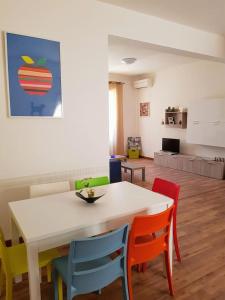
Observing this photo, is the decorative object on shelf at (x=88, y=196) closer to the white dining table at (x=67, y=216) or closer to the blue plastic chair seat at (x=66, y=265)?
the white dining table at (x=67, y=216)

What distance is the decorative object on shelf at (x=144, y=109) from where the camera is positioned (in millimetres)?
7684

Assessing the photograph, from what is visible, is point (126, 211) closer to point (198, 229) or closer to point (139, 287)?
point (139, 287)

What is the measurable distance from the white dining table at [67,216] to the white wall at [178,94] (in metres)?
4.40

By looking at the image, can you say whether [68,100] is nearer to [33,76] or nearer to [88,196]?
[33,76]

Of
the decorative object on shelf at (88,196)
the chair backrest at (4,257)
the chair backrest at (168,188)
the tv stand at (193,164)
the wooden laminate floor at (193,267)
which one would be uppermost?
the decorative object on shelf at (88,196)

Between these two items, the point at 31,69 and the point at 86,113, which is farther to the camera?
the point at 86,113

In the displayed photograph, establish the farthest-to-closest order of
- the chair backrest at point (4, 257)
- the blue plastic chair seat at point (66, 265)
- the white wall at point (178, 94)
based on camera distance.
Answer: the white wall at point (178, 94), the blue plastic chair seat at point (66, 265), the chair backrest at point (4, 257)

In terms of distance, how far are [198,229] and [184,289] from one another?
116 cm

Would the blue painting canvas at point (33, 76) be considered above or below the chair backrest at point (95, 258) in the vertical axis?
above

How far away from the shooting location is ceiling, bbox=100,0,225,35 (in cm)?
283

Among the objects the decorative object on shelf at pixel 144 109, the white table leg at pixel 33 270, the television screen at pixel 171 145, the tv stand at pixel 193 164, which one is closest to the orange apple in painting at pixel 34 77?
the white table leg at pixel 33 270

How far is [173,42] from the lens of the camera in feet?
11.3

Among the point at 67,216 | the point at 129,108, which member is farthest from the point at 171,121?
→ the point at 67,216

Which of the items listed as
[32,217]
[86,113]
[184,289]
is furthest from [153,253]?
[86,113]
